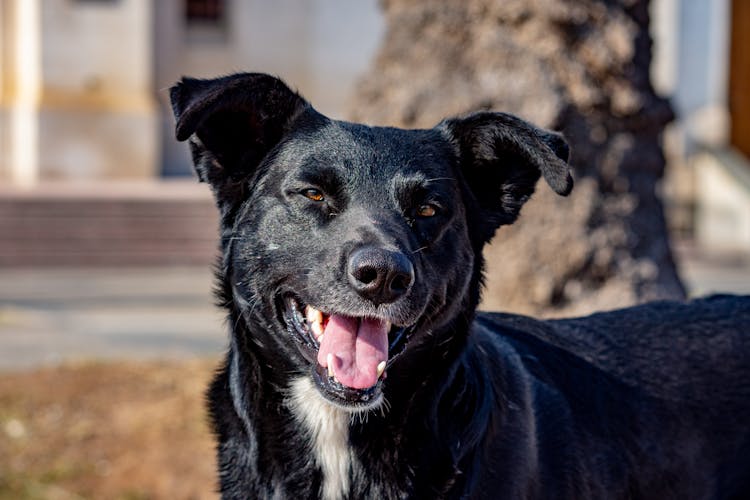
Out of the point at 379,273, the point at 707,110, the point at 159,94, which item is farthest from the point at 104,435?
the point at 159,94

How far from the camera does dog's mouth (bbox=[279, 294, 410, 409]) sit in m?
2.86

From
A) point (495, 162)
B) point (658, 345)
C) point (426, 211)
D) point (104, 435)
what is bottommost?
point (104, 435)

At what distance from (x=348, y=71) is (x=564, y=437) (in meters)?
18.5

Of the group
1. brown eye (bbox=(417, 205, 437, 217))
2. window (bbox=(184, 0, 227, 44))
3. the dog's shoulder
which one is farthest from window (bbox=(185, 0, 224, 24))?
brown eye (bbox=(417, 205, 437, 217))

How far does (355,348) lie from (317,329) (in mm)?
148

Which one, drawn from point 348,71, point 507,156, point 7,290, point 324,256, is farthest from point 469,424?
point 348,71

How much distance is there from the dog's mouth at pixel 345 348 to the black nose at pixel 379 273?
0.11 metres

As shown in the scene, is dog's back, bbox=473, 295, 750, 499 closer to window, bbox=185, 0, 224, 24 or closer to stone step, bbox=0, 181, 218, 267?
stone step, bbox=0, 181, 218, 267

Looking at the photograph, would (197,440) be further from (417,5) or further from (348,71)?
→ (348,71)

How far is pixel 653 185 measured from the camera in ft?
20.3

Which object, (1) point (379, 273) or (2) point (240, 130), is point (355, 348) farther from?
(2) point (240, 130)

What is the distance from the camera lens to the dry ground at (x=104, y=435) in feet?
17.7

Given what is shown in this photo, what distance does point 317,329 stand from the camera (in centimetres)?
301

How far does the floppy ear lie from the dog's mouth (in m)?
0.53
